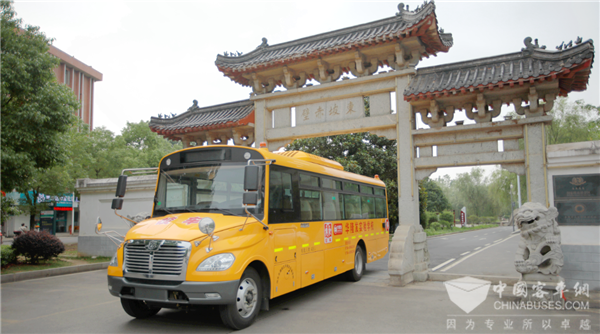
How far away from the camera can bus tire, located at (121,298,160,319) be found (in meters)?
6.09

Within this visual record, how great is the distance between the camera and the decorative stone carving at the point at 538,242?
7152 millimetres

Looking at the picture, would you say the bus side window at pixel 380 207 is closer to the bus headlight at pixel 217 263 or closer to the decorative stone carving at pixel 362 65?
the decorative stone carving at pixel 362 65

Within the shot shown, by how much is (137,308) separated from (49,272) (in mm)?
7082

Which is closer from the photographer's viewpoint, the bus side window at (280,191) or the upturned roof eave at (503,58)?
the bus side window at (280,191)

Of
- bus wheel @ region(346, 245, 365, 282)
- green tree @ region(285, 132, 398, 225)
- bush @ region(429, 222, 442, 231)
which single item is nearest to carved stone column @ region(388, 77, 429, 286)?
Answer: bus wheel @ region(346, 245, 365, 282)

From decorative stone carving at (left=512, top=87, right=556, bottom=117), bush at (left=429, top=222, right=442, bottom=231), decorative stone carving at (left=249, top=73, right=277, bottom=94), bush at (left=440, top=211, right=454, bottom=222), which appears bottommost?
bush at (left=429, top=222, right=442, bottom=231)

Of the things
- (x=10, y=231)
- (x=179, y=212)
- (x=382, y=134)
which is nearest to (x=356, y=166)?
(x=382, y=134)

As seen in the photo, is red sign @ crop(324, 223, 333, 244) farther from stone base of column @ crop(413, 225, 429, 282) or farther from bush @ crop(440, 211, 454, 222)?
bush @ crop(440, 211, 454, 222)

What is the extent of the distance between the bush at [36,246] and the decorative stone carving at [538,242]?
13.2m

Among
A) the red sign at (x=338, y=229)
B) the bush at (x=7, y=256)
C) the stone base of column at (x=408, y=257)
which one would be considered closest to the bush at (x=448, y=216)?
the stone base of column at (x=408, y=257)

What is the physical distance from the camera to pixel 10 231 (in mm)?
34156

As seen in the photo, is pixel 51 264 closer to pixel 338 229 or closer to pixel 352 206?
pixel 338 229

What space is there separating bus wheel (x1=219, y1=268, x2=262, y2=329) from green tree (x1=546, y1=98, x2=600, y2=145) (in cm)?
3176

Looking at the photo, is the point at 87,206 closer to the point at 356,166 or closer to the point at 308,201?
the point at 308,201
